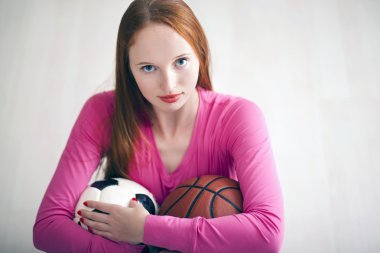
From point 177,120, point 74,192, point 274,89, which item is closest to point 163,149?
point 177,120

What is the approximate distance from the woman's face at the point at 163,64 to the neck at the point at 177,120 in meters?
0.16

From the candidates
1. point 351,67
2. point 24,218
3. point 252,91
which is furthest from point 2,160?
point 351,67

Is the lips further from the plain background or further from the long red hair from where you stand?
the plain background

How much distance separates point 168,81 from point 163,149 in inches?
12.9

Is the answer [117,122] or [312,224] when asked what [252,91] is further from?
[117,122]

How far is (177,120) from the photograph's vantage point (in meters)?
1.47

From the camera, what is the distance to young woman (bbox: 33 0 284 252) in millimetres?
1104

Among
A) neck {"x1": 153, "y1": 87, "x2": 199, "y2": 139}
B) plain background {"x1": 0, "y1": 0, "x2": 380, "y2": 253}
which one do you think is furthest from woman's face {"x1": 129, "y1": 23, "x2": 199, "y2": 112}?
plain background {"x1": 0, "y1": 0, "x2": 380, "y2": 253}

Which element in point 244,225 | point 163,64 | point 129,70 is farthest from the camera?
point 129,70

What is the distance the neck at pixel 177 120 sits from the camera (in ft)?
4.74

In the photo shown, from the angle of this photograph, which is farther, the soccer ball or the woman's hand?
the soccer ball

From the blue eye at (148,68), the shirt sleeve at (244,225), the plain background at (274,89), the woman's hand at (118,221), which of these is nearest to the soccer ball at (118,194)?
the woman's hand at (118,221)

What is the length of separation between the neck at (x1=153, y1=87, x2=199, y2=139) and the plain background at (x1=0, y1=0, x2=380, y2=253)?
0.82 m

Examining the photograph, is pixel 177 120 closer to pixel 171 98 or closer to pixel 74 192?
pixel 171 98
